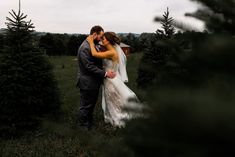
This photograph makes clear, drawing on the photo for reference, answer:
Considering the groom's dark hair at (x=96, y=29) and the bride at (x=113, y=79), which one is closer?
the groom's dark hair at (x=96, y=29)

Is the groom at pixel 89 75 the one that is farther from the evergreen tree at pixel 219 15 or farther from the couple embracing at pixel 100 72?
the evergreen tree at pixel 219 15

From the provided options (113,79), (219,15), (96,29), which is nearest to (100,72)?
(113,79)

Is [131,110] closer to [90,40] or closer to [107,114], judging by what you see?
[90,40]

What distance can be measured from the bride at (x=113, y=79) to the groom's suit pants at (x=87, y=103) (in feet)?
1.62

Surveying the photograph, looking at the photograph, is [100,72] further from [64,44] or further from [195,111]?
[64,44]

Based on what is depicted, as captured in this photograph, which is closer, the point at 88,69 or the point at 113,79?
the point at 88,69

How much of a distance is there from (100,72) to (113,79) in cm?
56

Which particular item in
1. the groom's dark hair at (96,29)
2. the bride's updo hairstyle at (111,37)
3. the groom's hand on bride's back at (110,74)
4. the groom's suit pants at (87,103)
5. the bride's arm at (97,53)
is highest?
the groom's dark hair at (96,29)

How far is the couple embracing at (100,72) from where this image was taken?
1005 cm

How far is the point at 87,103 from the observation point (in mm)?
10508

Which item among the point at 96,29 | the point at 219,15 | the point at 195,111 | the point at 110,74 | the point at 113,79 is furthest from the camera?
the point at 113,79

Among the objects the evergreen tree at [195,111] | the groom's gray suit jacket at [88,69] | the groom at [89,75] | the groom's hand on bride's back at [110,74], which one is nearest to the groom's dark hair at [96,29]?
the groom at [89,75]

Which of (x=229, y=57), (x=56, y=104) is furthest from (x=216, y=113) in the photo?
(x=56, y=104)

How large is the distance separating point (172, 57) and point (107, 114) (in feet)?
28.9
